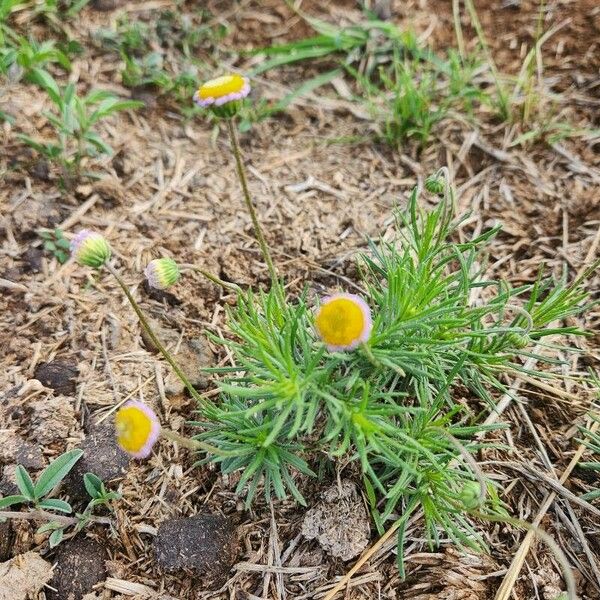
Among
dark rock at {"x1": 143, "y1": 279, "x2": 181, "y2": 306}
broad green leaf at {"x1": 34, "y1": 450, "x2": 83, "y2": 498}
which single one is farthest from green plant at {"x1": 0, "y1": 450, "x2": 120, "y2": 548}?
dark rock at {"x1": 143, "y1": 279, "x2": 181, "y2": 306}

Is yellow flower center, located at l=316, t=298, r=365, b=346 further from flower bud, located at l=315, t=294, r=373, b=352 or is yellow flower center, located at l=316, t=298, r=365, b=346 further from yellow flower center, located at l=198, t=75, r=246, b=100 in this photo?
yellow flower center, located at l=198, t=75, r=246, b=100

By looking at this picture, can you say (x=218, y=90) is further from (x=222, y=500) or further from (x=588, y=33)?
(x=588, y=33)

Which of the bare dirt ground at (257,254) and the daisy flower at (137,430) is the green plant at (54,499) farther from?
the daisy flower at (137,430)

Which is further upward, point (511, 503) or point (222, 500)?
point (222, 500)

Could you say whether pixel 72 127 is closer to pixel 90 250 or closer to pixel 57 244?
pixel 57 244

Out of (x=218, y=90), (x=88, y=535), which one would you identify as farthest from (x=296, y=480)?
(x=218, y=90)

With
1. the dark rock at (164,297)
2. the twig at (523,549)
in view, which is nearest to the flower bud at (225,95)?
the dark rock at (164,297)
